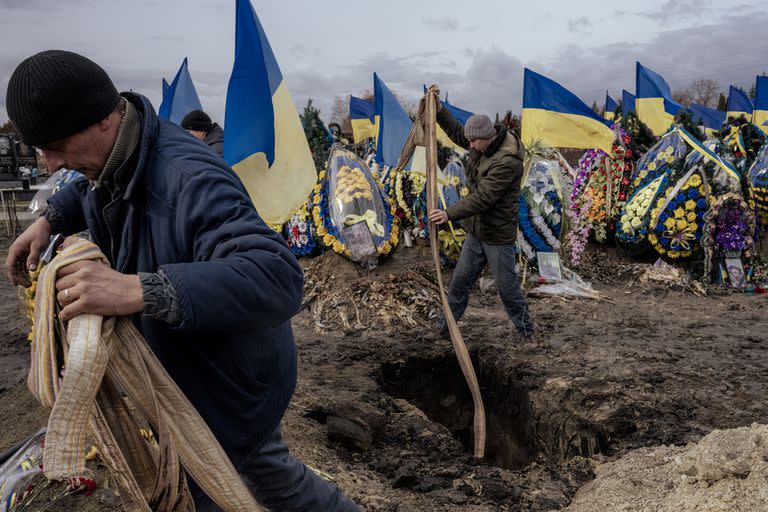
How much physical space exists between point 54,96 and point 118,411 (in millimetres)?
767

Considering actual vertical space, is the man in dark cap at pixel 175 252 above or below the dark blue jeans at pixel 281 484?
above

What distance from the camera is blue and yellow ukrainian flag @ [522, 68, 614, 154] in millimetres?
6574

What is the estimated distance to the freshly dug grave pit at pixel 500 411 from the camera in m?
3.92

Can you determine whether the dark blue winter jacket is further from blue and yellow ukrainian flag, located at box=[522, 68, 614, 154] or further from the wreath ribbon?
blue and yellow ukrainian flag, located at box=[522, 68, 614, 154]

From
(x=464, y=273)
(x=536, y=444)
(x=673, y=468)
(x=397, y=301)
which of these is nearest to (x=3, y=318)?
(x=397, y=301)

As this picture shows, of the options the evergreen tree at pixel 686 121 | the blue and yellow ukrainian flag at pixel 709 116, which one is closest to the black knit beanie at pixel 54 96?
the evergreen tree at pixel 686 121

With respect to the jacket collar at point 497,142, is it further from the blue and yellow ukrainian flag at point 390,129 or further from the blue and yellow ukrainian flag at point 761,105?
the blue and yellow ukrainian flag at point 761,105

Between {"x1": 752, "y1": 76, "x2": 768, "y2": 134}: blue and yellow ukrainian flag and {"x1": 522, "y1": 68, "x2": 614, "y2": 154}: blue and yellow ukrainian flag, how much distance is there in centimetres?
876

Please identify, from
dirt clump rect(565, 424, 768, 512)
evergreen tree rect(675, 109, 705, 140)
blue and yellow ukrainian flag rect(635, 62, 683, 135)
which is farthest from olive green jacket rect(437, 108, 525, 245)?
blue and yellow ukrainian flag rect(635, 62, 683, 135)

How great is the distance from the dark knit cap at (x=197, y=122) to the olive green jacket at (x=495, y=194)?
2.35 meters

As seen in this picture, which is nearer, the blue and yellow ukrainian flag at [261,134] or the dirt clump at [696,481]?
the dirt clump at [696,481]

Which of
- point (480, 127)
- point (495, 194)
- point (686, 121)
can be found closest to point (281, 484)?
point (495, 194)

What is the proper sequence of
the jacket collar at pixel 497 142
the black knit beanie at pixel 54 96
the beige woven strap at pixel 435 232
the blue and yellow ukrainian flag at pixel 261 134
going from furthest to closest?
1. the jacket collar at pixel 497 142
2. the beige woven strap at pixel 435 232
3. the blue and yellow ukrainian flag at pixel 261 134
4. the black knit beanie at pixel 54 96

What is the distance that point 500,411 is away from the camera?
15.5 feet
